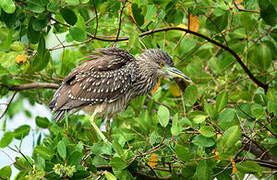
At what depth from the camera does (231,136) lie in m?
2.64

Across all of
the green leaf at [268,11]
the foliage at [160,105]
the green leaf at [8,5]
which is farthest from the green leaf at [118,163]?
the green leaf at [268,11]

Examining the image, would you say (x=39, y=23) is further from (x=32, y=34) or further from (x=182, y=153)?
(x=182, y=153)

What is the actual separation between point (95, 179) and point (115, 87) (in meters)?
1.36

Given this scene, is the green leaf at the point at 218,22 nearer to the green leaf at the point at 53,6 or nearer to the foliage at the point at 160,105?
the foliage at the point at 160,105

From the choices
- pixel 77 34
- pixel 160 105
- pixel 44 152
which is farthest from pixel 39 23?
pixel 160 105

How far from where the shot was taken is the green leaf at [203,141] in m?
2.80

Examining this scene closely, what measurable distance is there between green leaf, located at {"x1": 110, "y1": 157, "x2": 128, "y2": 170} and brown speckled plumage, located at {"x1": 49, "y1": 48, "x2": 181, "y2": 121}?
4.53 ft

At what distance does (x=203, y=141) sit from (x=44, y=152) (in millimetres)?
1056

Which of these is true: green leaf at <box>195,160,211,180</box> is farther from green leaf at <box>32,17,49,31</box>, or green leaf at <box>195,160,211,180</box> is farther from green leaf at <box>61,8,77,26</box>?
green leaf at <box>32,17,49,31</box>

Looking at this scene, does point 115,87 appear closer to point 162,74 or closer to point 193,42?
point 162,74

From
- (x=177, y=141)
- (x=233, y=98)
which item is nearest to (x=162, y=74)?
(x=233, y=98)

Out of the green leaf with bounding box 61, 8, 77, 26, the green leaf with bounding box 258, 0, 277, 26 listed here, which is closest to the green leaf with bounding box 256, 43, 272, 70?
the green leaf with bounding box 258, 0, 277, 26

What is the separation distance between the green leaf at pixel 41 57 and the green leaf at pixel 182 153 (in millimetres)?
1439

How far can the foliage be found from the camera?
281 centimetres
